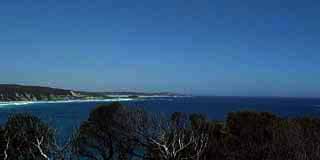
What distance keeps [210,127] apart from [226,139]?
2.77 meters

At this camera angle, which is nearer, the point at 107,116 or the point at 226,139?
the point at 226,139

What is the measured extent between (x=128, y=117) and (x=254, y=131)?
8.36 m

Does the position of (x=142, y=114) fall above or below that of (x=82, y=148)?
above

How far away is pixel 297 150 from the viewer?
21625 millimetres

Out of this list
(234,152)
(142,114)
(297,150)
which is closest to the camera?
(297,150)

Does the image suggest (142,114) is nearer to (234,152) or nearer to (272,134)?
(234,152)

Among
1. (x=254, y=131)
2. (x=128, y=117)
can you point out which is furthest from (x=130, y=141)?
(x=254, y=131)

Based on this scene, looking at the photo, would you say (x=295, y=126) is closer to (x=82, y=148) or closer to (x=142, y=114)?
(x=142, y=114)

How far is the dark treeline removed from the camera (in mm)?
24547

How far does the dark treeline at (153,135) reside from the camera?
24.5 m

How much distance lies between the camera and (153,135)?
22.6 m

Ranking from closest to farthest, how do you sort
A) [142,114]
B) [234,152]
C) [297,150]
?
[297,150] → [234,152] → [142,114]

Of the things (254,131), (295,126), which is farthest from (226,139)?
(295,126)

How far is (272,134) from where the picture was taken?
2794 cm
